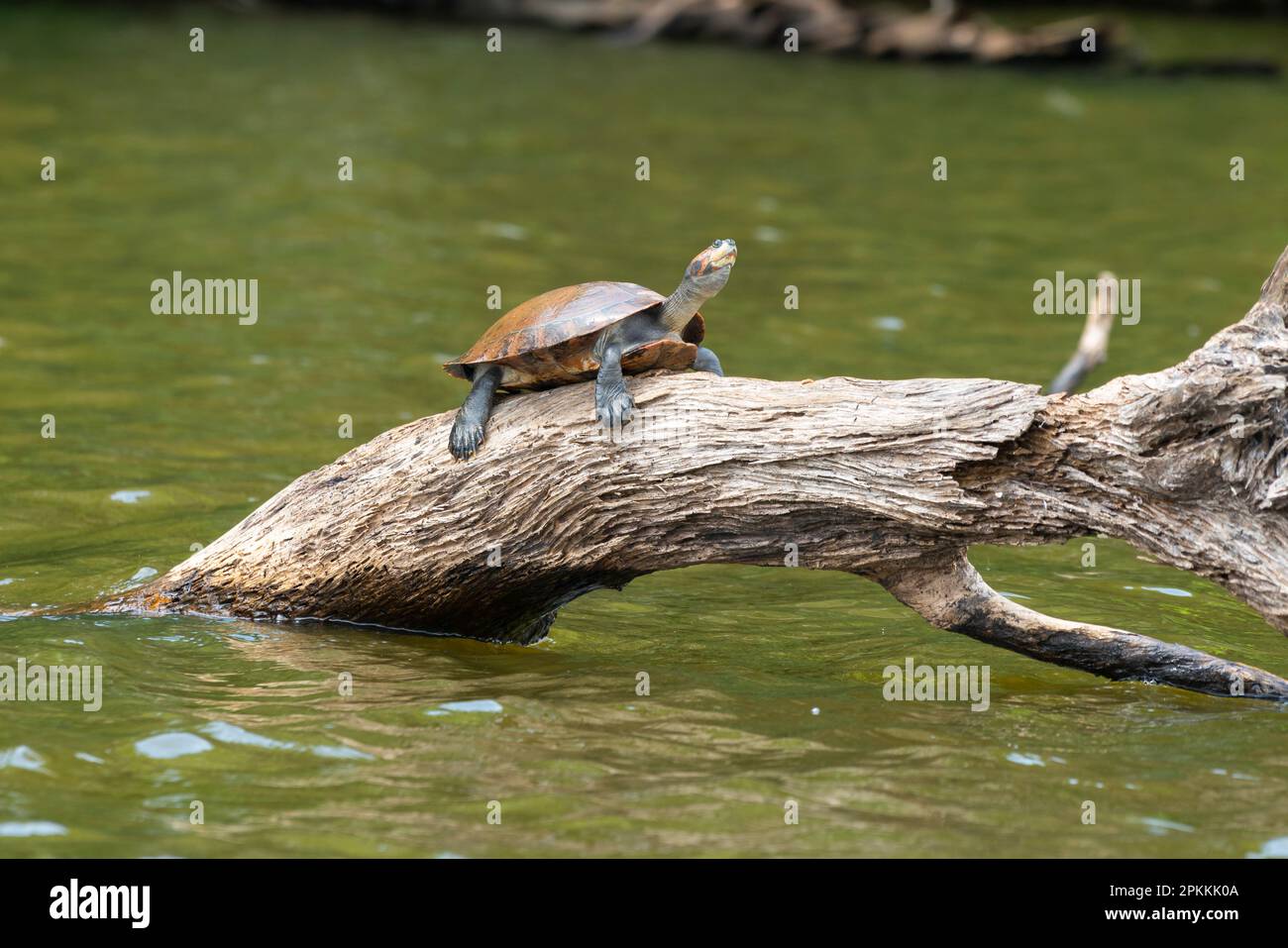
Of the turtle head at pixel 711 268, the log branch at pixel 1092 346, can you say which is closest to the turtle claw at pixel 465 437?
the turtle head at pixel 711 268

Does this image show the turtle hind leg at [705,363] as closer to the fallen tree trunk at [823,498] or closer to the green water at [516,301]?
the fallen tree trunk at [823,498]

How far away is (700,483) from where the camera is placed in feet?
17.1

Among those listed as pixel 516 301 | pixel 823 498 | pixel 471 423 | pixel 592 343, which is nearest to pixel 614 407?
pixel 592 343

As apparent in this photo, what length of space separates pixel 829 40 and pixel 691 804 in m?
19.0

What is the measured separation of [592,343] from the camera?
17.8 ft

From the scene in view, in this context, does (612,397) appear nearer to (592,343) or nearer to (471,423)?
(592,343)

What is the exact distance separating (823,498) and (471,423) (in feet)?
4.25

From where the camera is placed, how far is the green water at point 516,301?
4566mm

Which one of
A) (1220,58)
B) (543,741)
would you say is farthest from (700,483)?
(1220,58)

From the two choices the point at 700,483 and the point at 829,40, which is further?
the point at 829,40

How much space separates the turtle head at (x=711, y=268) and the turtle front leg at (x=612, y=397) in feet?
1.35

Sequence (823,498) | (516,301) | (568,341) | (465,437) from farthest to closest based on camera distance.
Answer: (516,301) < (465,437) < (568,341) < (823,498)

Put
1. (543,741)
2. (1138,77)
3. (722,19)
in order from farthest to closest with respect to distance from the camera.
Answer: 1. (722,19)
2. (1138,77)
3. (543,741)
